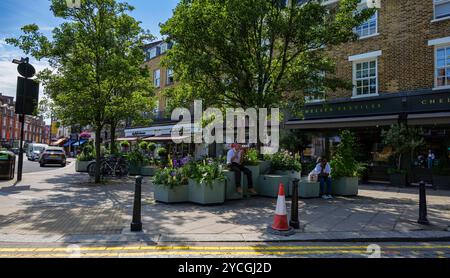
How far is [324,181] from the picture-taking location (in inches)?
442

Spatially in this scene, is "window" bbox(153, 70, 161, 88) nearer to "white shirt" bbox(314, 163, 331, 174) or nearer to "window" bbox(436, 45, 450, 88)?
"window" bbox(436, 45, 450, 88)

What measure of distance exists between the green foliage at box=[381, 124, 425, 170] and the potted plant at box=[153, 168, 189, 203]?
10.3m

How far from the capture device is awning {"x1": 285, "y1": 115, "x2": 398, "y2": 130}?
1652 cm

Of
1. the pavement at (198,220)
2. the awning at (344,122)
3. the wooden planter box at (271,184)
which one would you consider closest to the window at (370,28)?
the awning at (344,122)

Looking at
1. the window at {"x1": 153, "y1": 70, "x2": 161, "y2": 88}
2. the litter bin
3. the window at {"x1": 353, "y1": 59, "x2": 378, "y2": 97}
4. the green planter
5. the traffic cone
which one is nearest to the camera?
the traffic cone

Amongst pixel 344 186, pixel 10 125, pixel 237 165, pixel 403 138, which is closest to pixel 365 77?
pixel 403 138

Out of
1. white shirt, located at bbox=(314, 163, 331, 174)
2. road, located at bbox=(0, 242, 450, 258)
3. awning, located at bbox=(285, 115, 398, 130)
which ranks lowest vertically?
road, located at bbox=(0, 242, 450, 258)

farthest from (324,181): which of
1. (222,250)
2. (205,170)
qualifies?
(222,250)

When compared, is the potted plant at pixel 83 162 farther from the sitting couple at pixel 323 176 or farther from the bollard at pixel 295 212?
the bollard at pixel 295 212

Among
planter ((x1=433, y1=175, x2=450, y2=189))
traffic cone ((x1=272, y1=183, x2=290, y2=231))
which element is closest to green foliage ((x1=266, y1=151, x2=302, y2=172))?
traffic cone ((x1=272, y1=183, x2=290, y2=231))

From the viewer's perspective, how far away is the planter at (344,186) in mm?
11656

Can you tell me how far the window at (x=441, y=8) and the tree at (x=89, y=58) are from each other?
13.2 m
